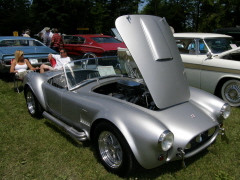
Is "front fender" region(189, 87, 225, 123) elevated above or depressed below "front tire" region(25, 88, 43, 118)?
above

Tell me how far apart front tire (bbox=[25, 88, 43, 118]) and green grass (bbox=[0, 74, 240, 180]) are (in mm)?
266

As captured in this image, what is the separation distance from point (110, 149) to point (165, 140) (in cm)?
75

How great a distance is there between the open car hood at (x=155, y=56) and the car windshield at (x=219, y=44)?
3.27 meters

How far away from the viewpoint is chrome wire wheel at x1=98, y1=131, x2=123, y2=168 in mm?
2533

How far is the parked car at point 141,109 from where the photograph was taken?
2.28 metres

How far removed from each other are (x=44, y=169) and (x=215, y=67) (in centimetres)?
412

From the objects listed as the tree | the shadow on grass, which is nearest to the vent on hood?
the shadow on grass

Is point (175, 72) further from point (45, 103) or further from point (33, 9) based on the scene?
point (33, 9)

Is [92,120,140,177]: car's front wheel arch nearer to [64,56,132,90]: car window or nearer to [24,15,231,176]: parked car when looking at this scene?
[24,15,231,176]: parked car

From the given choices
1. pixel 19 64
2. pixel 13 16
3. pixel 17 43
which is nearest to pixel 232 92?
pixel 19 64

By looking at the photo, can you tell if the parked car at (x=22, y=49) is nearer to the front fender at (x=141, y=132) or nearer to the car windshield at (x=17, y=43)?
the car windshield at (x=17, y=43)

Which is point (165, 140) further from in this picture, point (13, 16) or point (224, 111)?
point (13, 16)

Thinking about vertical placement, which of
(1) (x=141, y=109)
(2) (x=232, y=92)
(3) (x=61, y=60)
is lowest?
(2) (x=232, y=92)

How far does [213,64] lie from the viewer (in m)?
5.09
